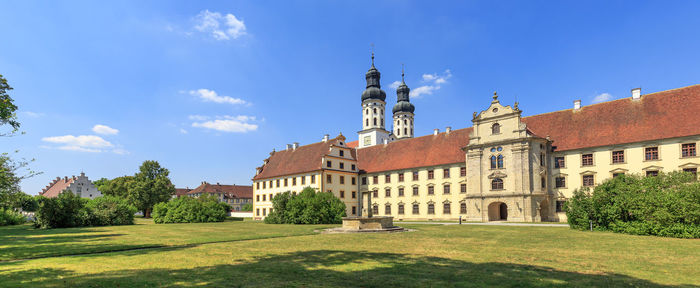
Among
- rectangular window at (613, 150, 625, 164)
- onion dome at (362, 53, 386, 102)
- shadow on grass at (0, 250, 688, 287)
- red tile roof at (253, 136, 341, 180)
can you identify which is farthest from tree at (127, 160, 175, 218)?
rectangular window at (613, 150, 625, 164)

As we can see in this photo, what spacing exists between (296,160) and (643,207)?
45.4 m

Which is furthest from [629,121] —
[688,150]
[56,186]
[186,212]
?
[56,186]

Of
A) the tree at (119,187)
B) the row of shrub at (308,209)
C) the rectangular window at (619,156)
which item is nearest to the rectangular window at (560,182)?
the rectangular window at (619,156)

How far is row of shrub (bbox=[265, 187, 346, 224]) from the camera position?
127ft

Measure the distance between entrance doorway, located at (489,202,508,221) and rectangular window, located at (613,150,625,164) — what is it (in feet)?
39.9

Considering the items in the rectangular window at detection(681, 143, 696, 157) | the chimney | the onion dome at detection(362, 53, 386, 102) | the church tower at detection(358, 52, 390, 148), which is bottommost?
the rectangular window at detection(681, 143, 696, 157)

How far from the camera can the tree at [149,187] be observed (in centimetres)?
6706

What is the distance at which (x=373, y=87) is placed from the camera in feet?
305

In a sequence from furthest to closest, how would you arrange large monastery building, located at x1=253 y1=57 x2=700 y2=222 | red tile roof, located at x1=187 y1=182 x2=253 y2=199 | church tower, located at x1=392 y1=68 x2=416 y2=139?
red tile roof, located at x1=187 y1=182 x2=253 y2=199 → church tower, located at x1=392 y1=68 x2=416 y2=139 → large monastery building, located at x1=253 y1=57 x2=700 y2=222

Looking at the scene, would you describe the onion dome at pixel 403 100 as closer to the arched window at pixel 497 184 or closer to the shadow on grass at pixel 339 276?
the arched window at pixel 497 184

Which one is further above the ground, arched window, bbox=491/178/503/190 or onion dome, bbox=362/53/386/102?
onion dome, bbox=362/53/386/102

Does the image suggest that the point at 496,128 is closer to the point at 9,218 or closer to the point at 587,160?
the point at 587,160

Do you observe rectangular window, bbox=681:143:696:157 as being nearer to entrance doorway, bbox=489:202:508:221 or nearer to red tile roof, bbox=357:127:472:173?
entrance doorway, bbox=489:202:508:221

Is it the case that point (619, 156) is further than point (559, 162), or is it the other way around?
point (559, 162)
